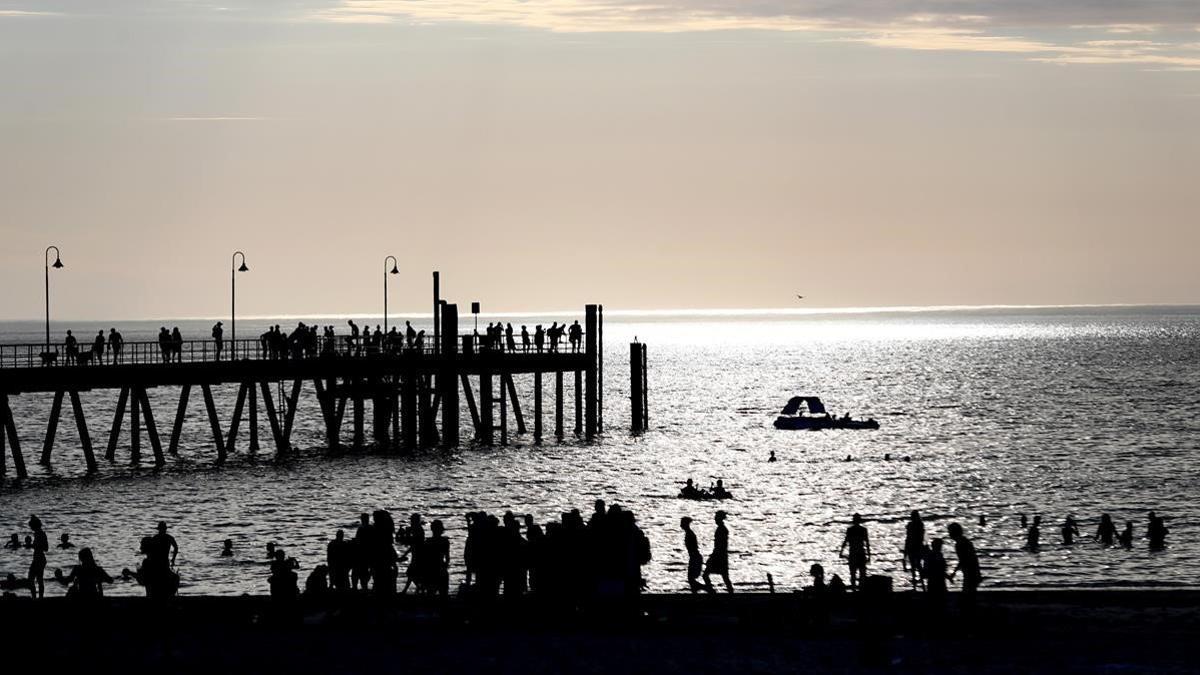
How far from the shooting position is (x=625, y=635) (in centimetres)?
2620

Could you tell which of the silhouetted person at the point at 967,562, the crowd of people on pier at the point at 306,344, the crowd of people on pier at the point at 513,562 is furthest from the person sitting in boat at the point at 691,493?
the silhouetted person at the point at 967,562

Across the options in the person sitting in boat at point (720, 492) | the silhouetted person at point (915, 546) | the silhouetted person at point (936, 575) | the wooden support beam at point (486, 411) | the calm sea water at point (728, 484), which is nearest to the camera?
the silhouetted person at point (936, 575)

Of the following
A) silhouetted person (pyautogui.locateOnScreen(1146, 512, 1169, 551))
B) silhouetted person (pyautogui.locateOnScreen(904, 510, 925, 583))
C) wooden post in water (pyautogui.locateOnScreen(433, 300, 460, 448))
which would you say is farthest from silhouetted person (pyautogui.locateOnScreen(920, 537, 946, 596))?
wooden post in water (pyautogui.locateOnScreen(433, 300, 460, 448))

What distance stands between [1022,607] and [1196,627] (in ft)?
9.27

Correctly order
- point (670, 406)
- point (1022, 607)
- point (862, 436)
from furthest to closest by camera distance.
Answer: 1. point (670, 406)
2. point (862, 436)
3. point (1022, 607)

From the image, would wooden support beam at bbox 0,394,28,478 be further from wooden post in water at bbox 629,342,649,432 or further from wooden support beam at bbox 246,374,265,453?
wooden post in water at bbox 629,342,649,432

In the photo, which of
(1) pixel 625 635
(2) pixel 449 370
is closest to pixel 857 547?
(1) pixel 625 635

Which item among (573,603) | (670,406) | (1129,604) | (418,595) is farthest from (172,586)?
(670,406)

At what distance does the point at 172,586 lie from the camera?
91.5 feet

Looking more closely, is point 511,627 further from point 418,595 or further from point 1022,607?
point 1022,607

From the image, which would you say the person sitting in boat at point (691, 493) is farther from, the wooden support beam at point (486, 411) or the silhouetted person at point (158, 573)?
the silhouetted person at point (158, 573)

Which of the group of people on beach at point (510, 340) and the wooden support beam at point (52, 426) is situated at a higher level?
the group of people on beach at point (510, 340)

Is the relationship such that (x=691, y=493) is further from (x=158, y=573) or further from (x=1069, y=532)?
(x=158, y=573)

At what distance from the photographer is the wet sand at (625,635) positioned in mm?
24641
